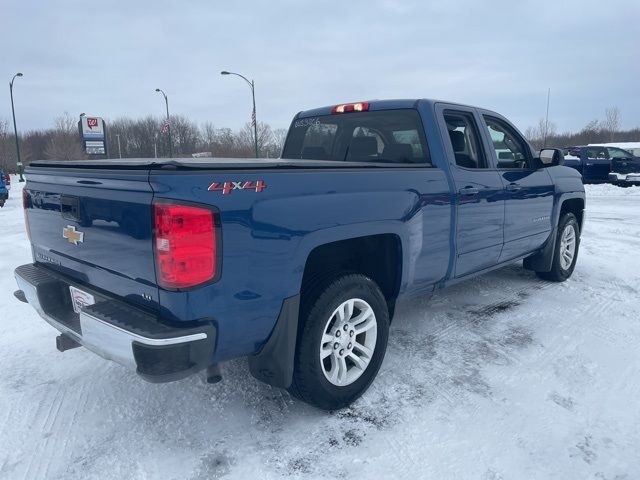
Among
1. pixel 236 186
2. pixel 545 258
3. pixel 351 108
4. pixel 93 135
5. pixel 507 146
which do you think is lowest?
pixel 545 258

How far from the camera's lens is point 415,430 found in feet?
8.75

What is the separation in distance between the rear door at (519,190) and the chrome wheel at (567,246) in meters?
0.58

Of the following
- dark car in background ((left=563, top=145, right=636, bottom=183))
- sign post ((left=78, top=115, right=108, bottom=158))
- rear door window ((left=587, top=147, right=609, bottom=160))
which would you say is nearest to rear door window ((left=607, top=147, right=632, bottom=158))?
dark car in background ((left=563, top=145, right=636, bottom=183))

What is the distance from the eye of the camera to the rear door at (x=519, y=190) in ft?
14.1

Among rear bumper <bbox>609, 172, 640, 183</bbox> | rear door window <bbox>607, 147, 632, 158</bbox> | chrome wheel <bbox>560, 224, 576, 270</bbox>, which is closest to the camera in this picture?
chrome wheel <bbox>560, 224, 576, 270</bbox>

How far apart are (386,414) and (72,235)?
205cm

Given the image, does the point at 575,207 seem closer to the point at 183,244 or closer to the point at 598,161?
the point at 183,244

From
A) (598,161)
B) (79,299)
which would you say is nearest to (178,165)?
(79,299)

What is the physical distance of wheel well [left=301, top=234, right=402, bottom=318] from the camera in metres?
2.84

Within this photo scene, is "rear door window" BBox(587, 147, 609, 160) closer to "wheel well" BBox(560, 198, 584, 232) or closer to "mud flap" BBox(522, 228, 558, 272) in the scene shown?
"wheel well" BBox(560, 198, 584, 232)

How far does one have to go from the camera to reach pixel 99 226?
242 centimetres

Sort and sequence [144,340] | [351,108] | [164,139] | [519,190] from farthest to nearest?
[164,139]
[519,190]
[351,108]
[144,340]

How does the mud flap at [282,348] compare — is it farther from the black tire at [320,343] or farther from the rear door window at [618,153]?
the rear door window at [618,153]

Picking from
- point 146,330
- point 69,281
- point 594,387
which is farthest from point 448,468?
point 69,281
